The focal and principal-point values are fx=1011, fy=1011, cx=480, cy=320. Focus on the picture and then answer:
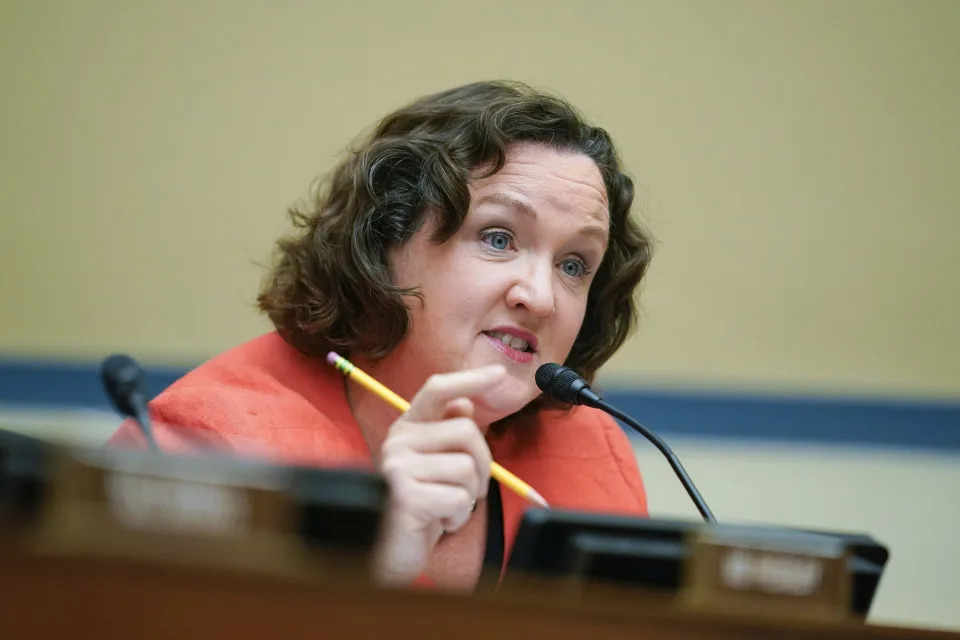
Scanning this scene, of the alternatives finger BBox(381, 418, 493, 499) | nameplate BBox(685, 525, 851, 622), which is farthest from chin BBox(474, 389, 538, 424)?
nameplate BBox(685, 525, 851, 622)

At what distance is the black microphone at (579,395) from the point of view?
134 cm

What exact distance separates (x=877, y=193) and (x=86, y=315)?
84.9 inches

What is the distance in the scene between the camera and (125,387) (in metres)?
1.09

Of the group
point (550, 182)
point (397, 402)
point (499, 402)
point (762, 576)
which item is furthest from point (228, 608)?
point (550, 182)

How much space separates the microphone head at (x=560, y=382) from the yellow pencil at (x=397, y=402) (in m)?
0.13

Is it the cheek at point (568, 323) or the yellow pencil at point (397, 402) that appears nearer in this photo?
the yellow pencil at point (397, 402)

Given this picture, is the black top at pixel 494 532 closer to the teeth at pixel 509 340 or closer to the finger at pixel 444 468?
the teeth at pixel 509 340

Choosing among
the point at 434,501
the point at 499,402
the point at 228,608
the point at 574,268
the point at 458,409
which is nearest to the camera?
the point at 228,608

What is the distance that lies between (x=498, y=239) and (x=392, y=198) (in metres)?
0.19

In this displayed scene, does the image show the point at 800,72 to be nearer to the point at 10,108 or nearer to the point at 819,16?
the point at 819,16

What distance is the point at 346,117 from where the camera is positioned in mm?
2689

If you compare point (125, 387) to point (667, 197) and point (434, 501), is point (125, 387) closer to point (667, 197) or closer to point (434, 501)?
point (434, 501)

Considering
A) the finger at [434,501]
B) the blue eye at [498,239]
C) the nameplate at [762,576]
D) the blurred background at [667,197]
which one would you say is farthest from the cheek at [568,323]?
the blurred background at [667,197]

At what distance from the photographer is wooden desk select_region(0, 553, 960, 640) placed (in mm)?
543
